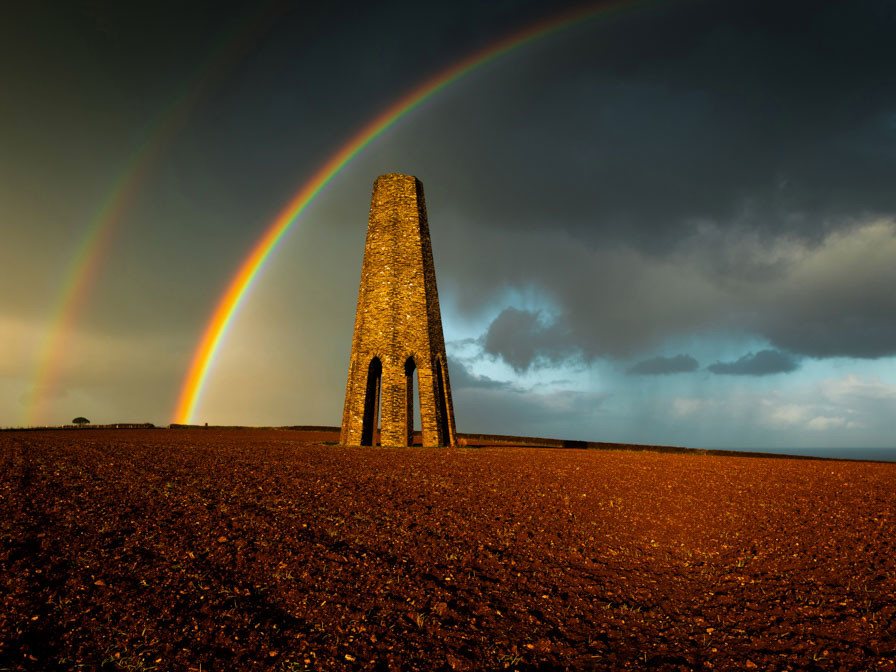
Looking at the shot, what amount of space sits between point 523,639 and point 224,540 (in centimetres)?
540

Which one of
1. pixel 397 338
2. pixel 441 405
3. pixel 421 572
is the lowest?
pixel 421 572

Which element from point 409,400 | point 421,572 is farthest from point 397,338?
point 421,572

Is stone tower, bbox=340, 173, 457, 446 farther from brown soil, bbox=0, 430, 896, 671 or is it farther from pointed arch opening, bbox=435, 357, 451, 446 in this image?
brown soil, bbox=0, 430, 896, 671

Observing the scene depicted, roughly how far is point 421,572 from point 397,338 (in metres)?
16.4

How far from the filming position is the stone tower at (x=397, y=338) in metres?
24.4

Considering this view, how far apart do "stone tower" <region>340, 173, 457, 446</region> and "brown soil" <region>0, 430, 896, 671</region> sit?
907 centimetres

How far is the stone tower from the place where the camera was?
79.9 feet

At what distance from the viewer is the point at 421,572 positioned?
8.81 m

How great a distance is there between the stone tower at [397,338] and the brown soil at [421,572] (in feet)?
29.8

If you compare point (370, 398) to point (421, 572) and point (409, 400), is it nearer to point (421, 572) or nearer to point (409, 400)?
point (409, 400)

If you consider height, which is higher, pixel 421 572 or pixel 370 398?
pixel 370 398

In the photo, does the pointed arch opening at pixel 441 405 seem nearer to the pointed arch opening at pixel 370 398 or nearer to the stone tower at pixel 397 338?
the stone tower at pixel 397 338

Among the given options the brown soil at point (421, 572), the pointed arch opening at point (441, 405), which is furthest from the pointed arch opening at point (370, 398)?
the brown soil at point (421, 572)

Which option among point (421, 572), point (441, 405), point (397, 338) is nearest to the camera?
point (421, 572)
